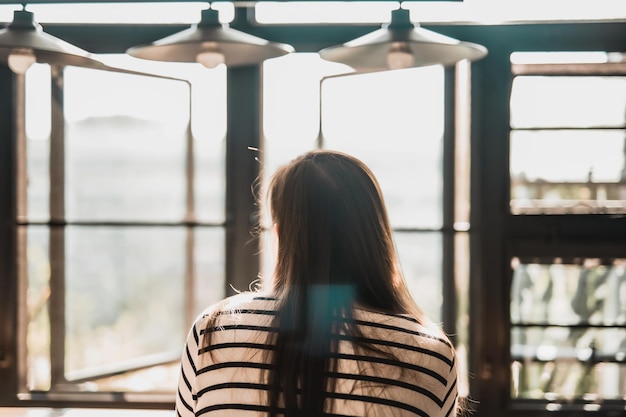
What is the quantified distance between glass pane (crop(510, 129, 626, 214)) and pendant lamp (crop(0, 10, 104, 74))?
4.53 feet

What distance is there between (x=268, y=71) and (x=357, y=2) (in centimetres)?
37

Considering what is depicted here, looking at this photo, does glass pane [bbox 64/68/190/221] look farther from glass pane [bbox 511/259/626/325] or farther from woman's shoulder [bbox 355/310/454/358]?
woman's shoulder [bbox 355/310/454/358]

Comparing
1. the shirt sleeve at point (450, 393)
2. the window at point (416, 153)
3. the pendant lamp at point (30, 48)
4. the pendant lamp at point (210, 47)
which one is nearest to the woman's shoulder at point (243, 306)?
the shirt sleeve at point (450, 393)

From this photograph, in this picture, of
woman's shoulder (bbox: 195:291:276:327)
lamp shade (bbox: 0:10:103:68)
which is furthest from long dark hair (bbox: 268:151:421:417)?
lamp shade (bbox: 0:10:103:68)

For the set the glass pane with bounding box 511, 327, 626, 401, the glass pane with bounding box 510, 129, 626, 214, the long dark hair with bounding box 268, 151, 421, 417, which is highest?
the glass pane with bounding box 510, 129, 626, 214

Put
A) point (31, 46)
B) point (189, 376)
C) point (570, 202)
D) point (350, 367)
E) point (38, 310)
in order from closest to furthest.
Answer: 1. point (350, 367)
2. point (189, 376)
3. point (31, 46)
4. point (570, 202)
5. point (38, 310)

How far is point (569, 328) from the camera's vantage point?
2.35 m

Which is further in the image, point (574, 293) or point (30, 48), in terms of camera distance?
point (574, 293)

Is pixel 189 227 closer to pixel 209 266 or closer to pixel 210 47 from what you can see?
pixel 209 266

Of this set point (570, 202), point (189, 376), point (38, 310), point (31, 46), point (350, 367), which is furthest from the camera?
point (38, 310)

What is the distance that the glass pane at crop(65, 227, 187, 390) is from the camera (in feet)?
8.06

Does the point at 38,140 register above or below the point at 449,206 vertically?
above

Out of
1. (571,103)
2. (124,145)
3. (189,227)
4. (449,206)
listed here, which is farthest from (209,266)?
(571,103)

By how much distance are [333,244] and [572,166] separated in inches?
58.3
